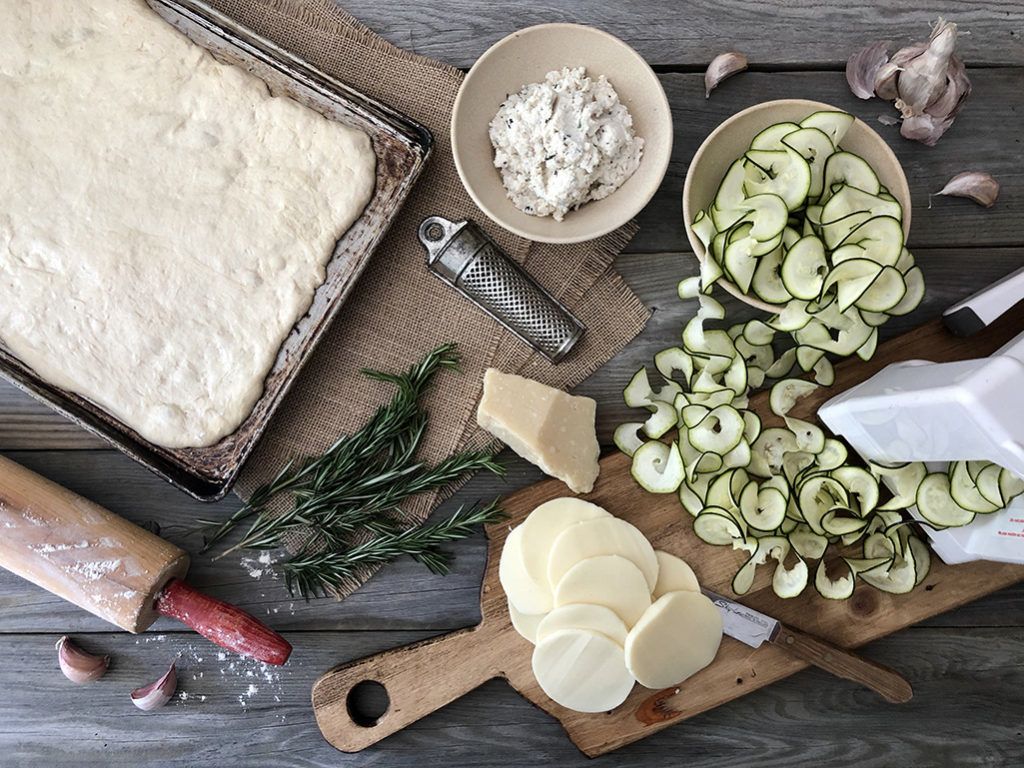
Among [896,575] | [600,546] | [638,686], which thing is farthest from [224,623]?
[896,575]

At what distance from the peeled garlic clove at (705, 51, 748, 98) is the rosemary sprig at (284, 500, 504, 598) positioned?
1147 millimetres

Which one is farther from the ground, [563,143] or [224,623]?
[563,143]

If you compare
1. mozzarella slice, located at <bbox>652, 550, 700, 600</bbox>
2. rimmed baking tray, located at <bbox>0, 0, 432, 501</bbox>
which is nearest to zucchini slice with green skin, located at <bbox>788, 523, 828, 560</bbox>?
mozzarella slice, located at <bbox>652, 550, 700, 600</bbox>

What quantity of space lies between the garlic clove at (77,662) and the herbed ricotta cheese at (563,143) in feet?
4.97

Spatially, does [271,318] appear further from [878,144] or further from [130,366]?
[878,144]

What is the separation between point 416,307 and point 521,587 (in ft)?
2.32

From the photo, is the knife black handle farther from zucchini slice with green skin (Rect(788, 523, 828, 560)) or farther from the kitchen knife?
zucchini slice with green skin (Rect(788, 523, 828, 560))

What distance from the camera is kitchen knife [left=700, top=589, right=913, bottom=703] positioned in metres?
1.67

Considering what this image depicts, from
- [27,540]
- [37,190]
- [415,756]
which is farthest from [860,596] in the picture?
[37,190]

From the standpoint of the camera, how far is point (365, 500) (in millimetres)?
1720

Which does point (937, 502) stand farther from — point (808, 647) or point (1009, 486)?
point (808, 647)

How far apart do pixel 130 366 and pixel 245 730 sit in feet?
3.13

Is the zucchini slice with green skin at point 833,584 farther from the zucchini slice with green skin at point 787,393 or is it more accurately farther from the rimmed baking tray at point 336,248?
the rimmed baking tray at point 336,248

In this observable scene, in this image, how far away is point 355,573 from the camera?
5.78ft
